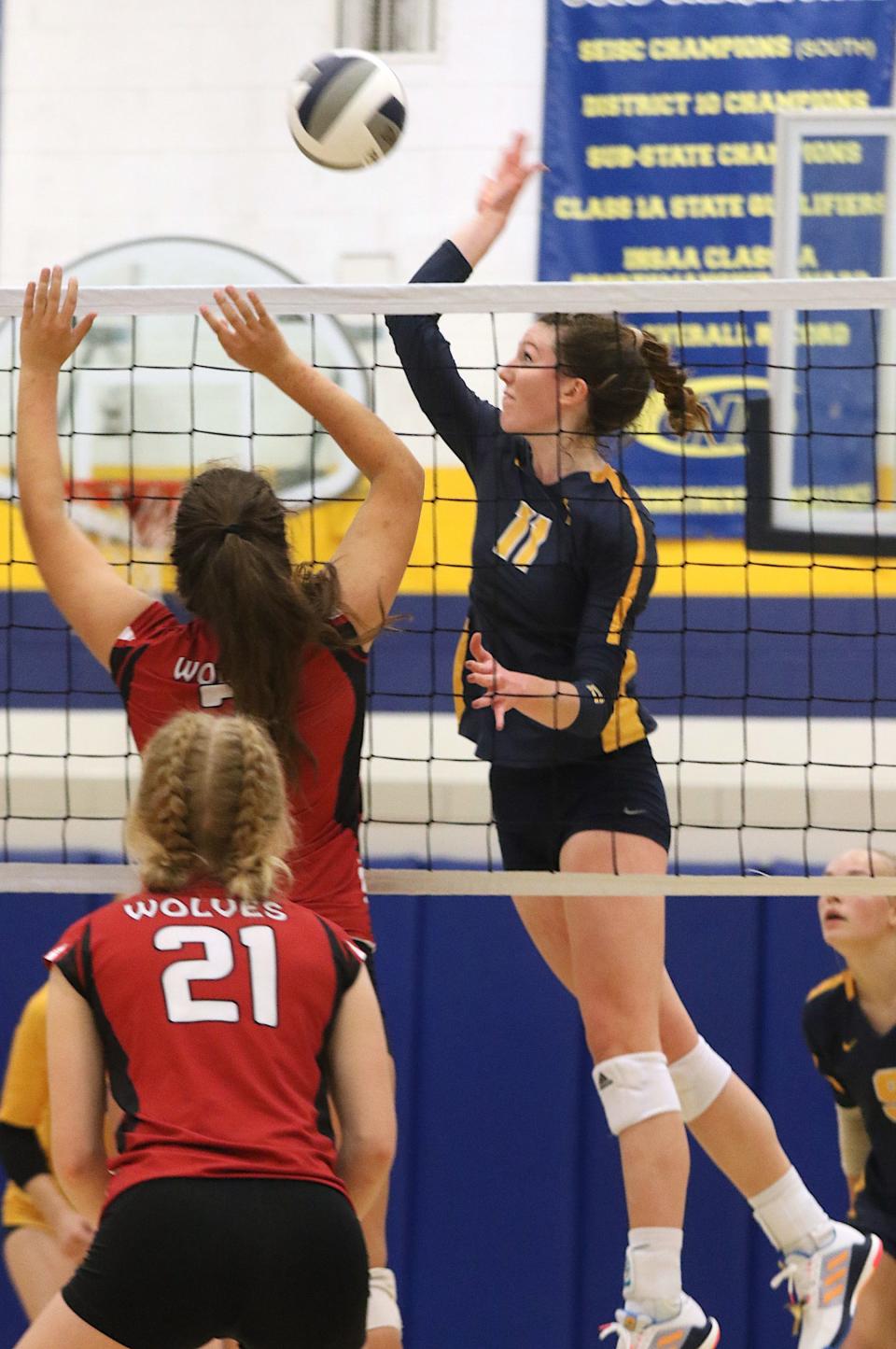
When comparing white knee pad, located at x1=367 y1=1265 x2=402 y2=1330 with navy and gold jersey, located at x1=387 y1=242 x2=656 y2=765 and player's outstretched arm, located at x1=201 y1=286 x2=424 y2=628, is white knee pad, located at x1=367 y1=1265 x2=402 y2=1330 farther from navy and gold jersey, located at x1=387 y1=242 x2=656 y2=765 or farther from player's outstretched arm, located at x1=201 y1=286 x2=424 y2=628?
player's outstretched arm, located at x1=201 y1=286 x2=424 y2=628

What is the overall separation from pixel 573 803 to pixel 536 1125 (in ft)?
6.34

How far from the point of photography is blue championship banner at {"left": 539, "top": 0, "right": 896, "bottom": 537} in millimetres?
6285

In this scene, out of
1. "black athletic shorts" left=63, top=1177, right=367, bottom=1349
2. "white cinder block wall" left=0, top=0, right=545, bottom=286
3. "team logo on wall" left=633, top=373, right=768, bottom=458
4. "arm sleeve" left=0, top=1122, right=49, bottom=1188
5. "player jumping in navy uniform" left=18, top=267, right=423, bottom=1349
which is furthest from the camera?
"white cinder block wall" left=0, top=0, right=545, bottom=286

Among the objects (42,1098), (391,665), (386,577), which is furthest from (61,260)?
(386,577)

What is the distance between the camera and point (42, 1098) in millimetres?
4121

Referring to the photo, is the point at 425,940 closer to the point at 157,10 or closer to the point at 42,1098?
the point at 42,1098

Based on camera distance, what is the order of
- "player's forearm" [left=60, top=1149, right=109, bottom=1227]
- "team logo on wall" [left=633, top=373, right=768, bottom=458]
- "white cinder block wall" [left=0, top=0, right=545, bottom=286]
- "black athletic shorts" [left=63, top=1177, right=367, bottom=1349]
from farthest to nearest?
"white cinder block wall" [left=0, top=0, right=545, bottom=286]
"team logo on wall" [left=633, top=373, right=768, bottom=458]
"player's forearm" [left=60, top=1149, right=109, bottom=1227]
"black athletic shorts" [left=63, top=1177, right=367, bottom=1349]

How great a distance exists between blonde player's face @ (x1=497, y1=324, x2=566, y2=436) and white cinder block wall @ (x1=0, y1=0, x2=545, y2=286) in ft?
11.3

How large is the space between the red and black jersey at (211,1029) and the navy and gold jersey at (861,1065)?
237cm

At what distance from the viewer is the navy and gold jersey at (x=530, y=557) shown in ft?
10.7

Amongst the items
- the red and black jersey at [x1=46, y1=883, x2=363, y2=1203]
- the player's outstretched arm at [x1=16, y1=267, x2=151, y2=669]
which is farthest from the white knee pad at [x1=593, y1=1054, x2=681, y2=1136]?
the player's outstretched arm at [x1=16, y1=267, x2=151, y2=669]

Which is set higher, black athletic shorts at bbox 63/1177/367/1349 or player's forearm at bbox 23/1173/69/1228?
black athletic shorts at bbox 63/1177/367/1349

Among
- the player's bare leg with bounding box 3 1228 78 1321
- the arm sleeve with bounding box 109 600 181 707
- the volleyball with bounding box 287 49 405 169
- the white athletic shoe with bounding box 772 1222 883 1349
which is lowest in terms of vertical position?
the player's bare leg with bounding box 3 1228 78 1321

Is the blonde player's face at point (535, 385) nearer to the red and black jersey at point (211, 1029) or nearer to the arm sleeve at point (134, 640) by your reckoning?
the arm sleeve at point (134, 640)
